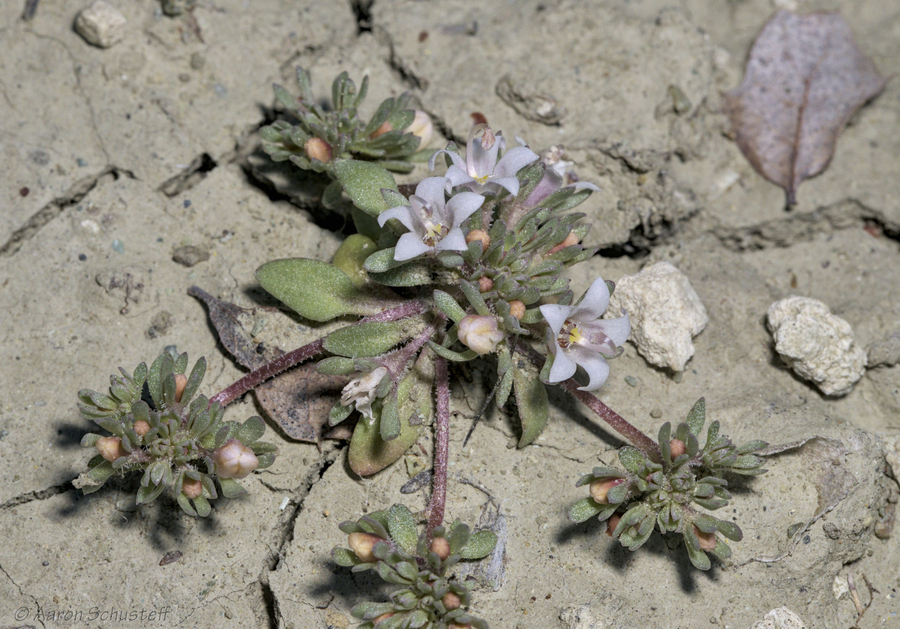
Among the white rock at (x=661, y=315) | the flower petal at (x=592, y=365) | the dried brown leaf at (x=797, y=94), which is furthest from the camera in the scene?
the dried brown leaf at (x=797, y=94)

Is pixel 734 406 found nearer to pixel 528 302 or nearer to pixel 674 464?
pixel 674 464

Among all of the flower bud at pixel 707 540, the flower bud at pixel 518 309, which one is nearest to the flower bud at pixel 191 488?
the flower bud at pixel 518 309

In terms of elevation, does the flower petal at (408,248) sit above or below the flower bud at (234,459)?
above

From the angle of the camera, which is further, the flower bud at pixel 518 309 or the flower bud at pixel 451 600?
the flower bud at pixel 518 309

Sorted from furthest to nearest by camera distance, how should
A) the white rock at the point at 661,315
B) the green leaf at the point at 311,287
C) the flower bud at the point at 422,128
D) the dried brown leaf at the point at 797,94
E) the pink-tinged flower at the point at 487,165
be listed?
the dried brown leaf at the point at 797,94
the flower bud at the point at 422,128
the white rock at the point at 661,315
the green leaf at the point at 311,287
the pink-tinged flower at the point at 487,165

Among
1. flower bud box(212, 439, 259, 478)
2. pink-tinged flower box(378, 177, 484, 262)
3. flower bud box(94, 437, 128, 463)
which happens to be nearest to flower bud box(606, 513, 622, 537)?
pink-tinged flower box(378, 177, 484, 262)

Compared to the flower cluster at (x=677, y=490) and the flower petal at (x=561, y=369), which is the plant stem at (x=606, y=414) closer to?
the flower cluster at (x=677, y=490)
